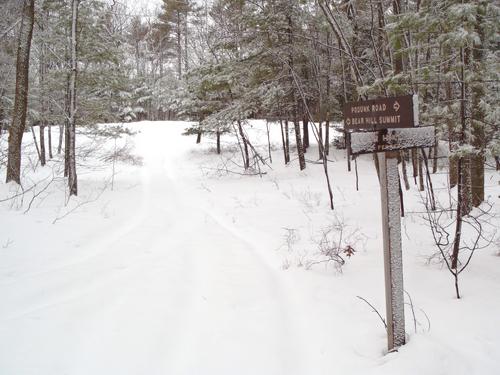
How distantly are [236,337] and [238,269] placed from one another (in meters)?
1.86

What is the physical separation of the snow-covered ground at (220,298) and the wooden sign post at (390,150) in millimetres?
413

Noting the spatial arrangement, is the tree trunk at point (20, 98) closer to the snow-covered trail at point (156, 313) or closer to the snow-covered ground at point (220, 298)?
the snow-covered ground at point (220, 298)

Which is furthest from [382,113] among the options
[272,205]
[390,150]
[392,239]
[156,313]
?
[272,205]

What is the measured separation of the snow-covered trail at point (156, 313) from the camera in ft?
11.3

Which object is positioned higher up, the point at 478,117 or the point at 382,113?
the point at 478,117

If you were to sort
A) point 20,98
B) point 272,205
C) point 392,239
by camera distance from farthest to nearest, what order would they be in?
point 20,98 < point 272,205 < point 392,239

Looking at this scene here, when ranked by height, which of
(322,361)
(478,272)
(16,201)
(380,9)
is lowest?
(322,361)

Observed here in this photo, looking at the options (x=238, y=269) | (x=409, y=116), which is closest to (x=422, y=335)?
(x=409, y=116)

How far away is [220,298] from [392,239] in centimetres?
241

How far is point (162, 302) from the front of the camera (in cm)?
457

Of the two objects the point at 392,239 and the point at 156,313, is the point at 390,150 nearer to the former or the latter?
the point at 392,239

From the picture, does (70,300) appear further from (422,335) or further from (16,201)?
(16,201)

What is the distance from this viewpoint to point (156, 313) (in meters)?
4.30

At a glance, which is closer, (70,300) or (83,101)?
(70,300)
